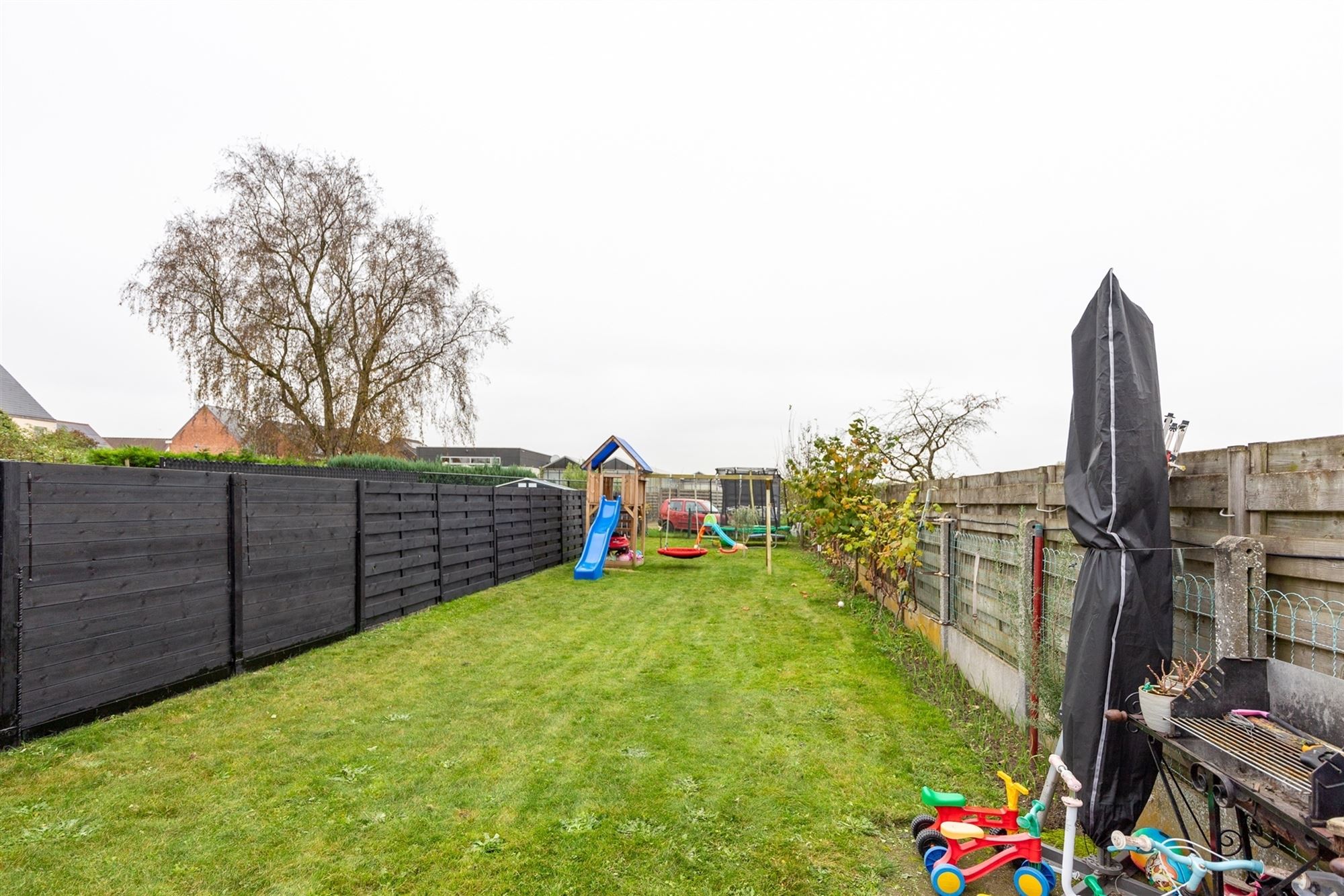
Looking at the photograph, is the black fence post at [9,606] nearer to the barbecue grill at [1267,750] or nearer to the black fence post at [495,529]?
the barbecue grill at [1267,750]

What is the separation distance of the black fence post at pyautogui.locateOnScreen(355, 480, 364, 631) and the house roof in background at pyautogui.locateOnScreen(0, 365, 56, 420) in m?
36.7

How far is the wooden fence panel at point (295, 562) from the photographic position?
5129 mm

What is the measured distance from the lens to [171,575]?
4.41 metres

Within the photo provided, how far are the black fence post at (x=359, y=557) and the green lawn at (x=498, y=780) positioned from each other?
89 centimetres

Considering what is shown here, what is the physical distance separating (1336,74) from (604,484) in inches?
449

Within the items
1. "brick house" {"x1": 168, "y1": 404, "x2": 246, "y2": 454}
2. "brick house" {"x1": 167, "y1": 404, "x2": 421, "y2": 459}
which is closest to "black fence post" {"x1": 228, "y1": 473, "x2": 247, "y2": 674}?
"brick house" {"x1": 167, "y1": 404, "x2": 421, "y2": 459}

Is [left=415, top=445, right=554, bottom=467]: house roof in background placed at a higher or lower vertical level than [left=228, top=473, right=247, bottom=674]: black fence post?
higher

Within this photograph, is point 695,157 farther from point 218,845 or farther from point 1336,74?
point 218,845

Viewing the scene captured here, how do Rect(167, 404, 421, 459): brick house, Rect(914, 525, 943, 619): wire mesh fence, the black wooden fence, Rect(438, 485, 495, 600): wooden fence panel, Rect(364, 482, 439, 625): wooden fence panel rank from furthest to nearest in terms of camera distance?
Rect(167, 404, 421, 459): brick house
Rect(438, 485, 495, 600): wooden fence panel
Rect(364, 482, 439, 625): wooden fence panel
Rect(914, 525, 943, 619): wire mesh fence
the black wooden fence

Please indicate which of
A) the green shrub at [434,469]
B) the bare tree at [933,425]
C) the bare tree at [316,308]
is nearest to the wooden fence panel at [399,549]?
the green shrub at [434,469]

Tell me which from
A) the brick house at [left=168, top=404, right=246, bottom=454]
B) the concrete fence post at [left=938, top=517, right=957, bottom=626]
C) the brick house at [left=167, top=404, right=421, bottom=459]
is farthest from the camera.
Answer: the brick house at [left=168, top=404, right=246, bottom=454]

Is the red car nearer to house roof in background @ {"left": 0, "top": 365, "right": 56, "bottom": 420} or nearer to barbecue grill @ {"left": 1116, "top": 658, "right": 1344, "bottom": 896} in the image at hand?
barbecue grill @ {"left": 1116, "top": 658, "right": 1344, "bottom": 896}

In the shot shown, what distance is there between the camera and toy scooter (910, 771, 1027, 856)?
94.0 inches

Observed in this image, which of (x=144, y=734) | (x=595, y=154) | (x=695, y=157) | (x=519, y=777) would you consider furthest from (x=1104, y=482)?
(x=595, y=154)
